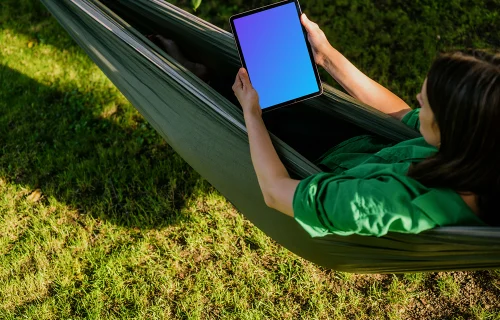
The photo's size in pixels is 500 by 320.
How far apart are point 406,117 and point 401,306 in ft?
2.53

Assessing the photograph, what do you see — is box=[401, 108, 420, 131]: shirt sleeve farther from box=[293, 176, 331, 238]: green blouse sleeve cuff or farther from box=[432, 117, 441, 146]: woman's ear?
box=[293, 176, 331, 238]: green blouse sleeve cuff

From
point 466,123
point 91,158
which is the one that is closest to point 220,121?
point 466,123

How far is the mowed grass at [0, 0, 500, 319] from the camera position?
1854 mm

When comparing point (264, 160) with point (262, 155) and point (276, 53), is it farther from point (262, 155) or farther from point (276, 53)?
point (276, 53)

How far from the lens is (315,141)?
67.8 inches

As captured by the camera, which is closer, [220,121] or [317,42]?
[220,121]

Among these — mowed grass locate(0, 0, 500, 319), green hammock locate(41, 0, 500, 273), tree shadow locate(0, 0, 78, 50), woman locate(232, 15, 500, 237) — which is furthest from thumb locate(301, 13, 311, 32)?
tree shadow locate(0, 0, 78, 50)

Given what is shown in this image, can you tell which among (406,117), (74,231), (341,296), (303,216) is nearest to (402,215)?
→ (303,216)

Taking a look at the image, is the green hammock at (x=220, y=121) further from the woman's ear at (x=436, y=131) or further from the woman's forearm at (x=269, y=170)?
the woman's ear at (x=436, y=131)

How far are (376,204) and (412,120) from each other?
1.86 ft

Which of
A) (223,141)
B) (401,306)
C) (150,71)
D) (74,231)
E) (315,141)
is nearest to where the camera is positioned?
(223,141)

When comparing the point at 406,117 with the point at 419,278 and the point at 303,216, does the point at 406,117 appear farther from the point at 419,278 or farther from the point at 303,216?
the point at 419,278

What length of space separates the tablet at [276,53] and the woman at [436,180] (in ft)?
1.28

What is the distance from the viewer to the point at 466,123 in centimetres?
98
